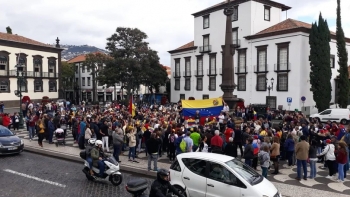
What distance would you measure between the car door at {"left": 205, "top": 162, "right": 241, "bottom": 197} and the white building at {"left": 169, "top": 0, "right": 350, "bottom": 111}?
30.8 metres

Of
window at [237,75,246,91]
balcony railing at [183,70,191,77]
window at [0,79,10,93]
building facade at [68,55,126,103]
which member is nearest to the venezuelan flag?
window at [237,75,246,91]

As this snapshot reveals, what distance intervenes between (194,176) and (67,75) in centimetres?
6436

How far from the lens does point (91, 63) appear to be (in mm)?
56625

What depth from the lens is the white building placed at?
3547cm

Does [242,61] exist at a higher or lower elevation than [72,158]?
higher

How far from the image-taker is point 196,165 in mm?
7773

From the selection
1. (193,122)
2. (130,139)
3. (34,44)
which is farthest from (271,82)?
(34,44)

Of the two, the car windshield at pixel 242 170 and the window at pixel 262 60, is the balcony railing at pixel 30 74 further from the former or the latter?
the car windshield at pixel 242 170

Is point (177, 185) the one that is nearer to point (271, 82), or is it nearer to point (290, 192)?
point (290, 192)

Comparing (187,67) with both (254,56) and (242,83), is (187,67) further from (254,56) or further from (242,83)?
(254,56)

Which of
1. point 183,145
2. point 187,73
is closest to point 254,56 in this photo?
point 187,73

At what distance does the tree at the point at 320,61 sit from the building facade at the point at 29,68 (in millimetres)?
39534

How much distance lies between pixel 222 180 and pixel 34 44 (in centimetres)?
5236

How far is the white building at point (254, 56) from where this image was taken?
35.5m
